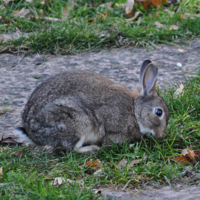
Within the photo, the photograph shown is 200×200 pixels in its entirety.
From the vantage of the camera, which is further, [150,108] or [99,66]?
[99,66]

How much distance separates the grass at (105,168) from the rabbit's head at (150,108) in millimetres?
154

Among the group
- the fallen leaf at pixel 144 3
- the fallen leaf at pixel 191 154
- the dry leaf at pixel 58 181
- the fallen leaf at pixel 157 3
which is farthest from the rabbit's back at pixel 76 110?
the fallen leaf at pixel 157 3

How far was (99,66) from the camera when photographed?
22.3 feet

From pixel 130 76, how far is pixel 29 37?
205 centimetres

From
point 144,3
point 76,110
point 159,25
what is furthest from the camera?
point 144,3

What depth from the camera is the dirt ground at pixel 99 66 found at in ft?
19.7

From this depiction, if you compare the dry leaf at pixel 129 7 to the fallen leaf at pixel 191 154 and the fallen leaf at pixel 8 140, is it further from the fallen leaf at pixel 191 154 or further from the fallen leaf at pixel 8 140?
the fallen leaf at pixel 191 154

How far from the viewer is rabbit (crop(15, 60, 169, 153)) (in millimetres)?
4344

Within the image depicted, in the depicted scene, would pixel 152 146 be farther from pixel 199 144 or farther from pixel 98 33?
pixel 98 33

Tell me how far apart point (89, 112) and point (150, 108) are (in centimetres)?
81

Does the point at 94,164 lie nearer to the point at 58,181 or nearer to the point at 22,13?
the point at 58,181

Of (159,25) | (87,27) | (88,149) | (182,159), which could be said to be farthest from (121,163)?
(159,25)

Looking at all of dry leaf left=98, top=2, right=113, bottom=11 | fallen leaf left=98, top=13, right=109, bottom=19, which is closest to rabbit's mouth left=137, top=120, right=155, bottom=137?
fallen leaf left=98, top=13, right=109, bottom=19

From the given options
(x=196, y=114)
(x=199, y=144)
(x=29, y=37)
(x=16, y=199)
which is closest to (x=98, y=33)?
(x=29, y=37)
